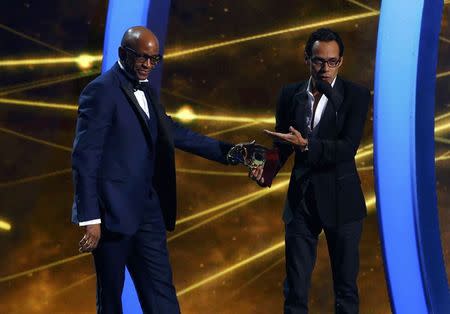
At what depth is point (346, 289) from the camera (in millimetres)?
4836

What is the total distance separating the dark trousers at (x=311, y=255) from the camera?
4.79 meters

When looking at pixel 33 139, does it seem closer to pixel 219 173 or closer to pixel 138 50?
pixel 219 173

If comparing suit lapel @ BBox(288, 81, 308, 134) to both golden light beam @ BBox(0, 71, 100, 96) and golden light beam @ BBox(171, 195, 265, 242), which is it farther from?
golden light beam @ BBox(0, 71, 100, 96)

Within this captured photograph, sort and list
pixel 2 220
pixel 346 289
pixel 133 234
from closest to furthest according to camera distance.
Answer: pixel 133 234 < pixel 346 289 < pixel 2 220

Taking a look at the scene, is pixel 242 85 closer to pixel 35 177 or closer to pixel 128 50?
pixel 35 177

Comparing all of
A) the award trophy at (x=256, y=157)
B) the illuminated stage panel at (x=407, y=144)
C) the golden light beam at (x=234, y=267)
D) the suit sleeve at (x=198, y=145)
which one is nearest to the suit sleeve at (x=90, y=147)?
the suit sleeve at (x=198, y=145)

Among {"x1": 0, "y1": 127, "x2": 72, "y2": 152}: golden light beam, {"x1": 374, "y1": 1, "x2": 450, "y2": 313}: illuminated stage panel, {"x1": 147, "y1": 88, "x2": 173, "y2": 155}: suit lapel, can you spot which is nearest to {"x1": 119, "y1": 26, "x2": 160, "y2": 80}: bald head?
{"x1": 147, "y1": 88, "x2": 173, "y2": 155}: suit lapel

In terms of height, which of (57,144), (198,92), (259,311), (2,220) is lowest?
(259,311)

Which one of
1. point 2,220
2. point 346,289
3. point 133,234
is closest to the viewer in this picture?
point 133,234

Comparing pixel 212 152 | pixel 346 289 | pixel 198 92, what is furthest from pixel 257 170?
pixel 198 92

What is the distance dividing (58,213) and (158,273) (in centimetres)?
217

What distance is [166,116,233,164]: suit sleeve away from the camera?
4.86 m

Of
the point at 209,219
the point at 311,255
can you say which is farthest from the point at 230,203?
the point at 311,255

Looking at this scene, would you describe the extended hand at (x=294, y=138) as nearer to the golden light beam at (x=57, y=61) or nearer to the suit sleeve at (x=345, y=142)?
the suit sleeve at (x=345, y=142)
